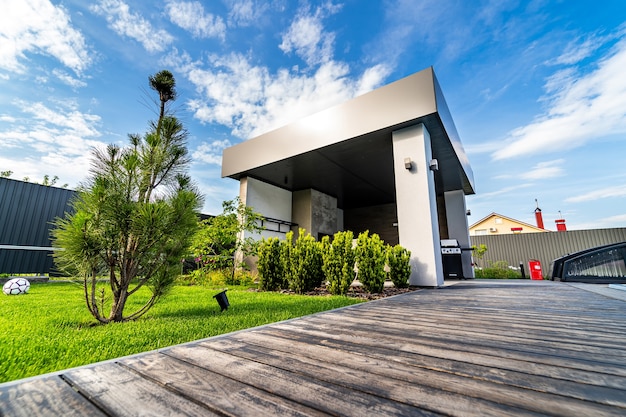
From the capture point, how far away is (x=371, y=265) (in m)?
4.59

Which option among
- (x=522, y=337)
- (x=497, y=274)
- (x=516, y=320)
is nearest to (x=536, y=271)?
(x=497, y=274)

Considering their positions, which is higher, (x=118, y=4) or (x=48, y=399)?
(x=118, y=4)

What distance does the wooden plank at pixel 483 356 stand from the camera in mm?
981

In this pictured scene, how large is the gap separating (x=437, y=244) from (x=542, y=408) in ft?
16.7

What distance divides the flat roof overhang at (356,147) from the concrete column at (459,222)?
404 millimetres

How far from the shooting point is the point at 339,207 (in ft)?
40.9

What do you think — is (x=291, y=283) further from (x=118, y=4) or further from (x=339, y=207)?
(x=339, y=207)

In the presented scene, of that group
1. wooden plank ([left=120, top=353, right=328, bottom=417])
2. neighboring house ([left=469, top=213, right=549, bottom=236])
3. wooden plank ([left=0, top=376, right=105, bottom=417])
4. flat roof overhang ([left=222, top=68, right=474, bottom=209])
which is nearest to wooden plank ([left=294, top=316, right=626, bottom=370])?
wooden plank ([left=120, top=353, right=328, bottom=417])

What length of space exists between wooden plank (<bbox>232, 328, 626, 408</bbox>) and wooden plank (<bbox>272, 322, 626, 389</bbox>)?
0.06 metres

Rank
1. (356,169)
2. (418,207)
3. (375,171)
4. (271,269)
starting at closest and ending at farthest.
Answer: (418,207) → (271,269) → (356,169) → (375,171)

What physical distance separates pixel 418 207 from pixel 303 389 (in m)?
5.05

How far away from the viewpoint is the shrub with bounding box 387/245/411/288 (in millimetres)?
4961

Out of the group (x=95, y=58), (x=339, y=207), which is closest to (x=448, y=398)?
(x=95, y=58)

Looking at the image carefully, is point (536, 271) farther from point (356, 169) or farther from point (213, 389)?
point (213, 389)
